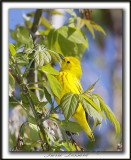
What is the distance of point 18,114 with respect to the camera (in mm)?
1406

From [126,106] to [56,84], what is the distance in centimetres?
42

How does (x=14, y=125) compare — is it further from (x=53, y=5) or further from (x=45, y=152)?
(x=53, y=5)

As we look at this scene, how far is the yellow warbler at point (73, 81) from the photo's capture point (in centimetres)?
112

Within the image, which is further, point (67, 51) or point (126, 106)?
point (67, 51)

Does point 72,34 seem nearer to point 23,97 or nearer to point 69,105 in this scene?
point 23,97

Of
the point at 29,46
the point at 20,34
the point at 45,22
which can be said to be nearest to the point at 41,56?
the point at 29,46

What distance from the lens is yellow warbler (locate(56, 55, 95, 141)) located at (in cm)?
112

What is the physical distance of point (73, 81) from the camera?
1278 millimetres

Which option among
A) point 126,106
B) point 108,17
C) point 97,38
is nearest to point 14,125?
point 126,106

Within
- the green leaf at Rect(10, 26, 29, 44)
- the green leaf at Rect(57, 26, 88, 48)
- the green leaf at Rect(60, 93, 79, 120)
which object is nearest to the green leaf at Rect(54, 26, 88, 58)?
the green leaf at Rect(57, 26, 88, 48)

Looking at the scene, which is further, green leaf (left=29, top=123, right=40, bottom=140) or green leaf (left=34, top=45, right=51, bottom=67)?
green leaf (left=29, top=123, right=40, bottom=140)

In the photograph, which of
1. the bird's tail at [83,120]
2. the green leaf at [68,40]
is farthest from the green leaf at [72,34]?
the bird's tail at [83,120]

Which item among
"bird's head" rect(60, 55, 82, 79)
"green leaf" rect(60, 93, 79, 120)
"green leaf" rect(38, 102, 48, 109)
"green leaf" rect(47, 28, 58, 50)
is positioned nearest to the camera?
"green leaf" rect(60, 93, 79, 120)

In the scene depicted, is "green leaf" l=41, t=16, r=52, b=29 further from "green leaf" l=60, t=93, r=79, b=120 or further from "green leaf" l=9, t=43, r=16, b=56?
"green leaf" l=60, t=93, r=79, b=120
